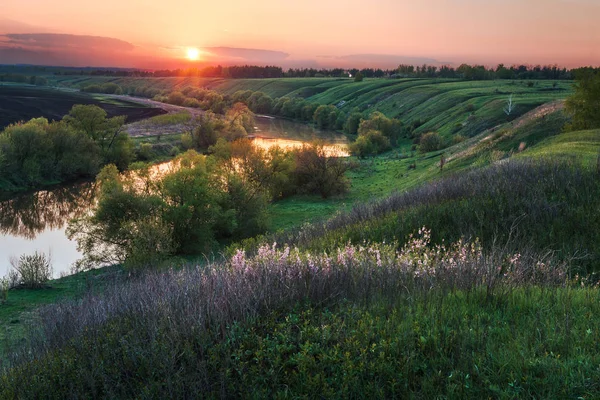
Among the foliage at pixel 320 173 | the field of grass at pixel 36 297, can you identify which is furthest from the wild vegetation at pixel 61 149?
the foliage at pixel 320 173

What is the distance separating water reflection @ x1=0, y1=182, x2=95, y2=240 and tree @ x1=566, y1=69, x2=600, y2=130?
46971mm

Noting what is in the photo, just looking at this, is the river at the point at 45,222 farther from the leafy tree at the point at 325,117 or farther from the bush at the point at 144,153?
the leafy tree at the point at 325,117

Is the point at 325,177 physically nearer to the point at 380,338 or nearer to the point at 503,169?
the point at 503,169

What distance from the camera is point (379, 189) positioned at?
1797 inches

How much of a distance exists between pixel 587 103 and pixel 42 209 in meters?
52.5

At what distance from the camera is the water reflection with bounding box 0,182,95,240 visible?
37562 millimetres

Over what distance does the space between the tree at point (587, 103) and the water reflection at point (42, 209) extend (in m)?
47.0

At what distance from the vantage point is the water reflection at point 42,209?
37.6m

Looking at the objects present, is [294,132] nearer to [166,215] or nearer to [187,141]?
[187,141]

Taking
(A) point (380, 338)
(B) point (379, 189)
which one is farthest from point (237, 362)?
(B) point (379, 189)

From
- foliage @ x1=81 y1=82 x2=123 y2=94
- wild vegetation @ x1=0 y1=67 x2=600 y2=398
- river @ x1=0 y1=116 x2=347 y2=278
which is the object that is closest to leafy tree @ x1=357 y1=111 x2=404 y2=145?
river @ x1=0 y1=116 x2=347 y2=278

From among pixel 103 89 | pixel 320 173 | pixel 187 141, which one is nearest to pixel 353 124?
pixel 187 141

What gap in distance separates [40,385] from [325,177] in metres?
42.5

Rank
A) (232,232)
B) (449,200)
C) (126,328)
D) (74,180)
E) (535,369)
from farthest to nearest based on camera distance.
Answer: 1. (74,180)
2. (232,232)
3. (449,200)
4. (126,328)
5. (535,369)
